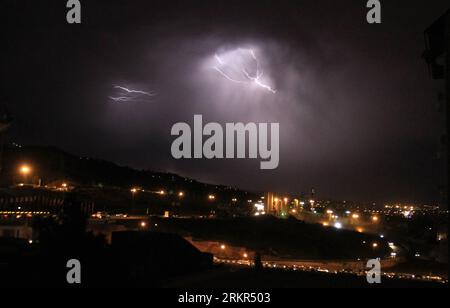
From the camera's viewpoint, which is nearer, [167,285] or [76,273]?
[76,273]

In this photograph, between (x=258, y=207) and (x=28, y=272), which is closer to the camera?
(x=28, y=272)

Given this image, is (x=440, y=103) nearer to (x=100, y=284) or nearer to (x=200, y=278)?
(x=200, y=278)

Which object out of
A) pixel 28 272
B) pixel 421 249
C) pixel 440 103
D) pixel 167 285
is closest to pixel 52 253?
pixel 28 272

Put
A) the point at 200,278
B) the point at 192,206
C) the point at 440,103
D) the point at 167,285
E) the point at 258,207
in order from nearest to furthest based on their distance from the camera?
the point at 167,285 < the point at 200,278 < the point at 440,103 < the point at 192,206 < the point at 258,207

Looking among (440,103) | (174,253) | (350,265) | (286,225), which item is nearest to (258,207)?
(286,225)

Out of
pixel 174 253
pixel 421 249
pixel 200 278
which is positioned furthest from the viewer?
pixel 421 249

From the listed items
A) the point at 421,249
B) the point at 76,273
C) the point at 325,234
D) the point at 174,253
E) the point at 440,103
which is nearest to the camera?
the point at 76,273

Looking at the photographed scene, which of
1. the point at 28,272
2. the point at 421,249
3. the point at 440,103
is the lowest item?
the point at 421,249

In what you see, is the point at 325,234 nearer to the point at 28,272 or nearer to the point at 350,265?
the point at 350,265

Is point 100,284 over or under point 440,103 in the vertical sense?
under
